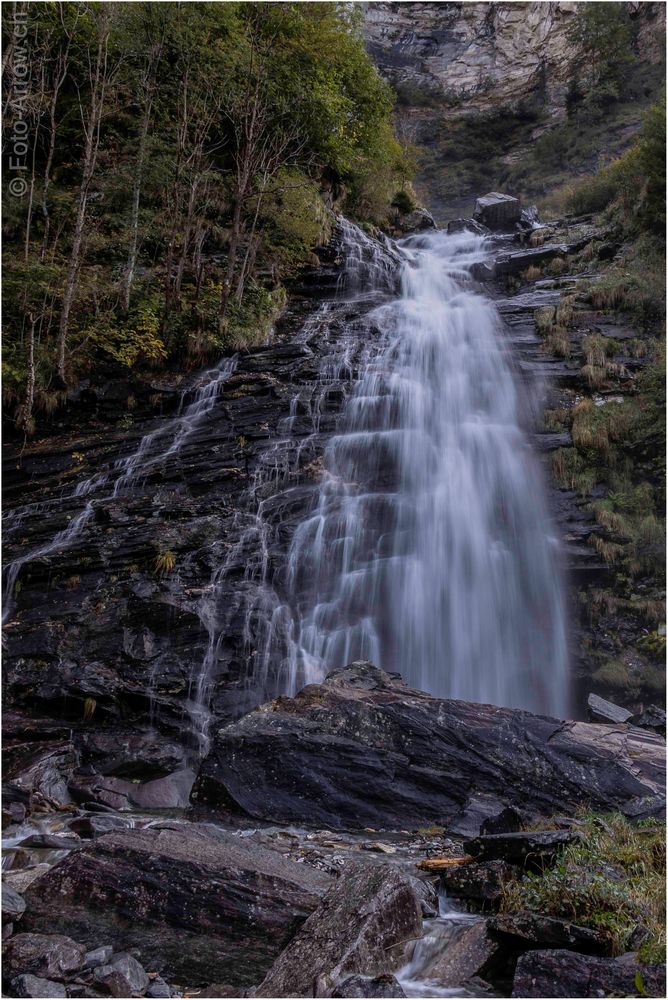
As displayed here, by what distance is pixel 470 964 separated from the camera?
3490mm

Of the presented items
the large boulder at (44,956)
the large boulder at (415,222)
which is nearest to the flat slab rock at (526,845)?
the large boulder at (44,956)

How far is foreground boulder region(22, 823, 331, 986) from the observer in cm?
384

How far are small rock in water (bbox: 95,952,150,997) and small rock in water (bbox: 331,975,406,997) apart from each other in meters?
1.16

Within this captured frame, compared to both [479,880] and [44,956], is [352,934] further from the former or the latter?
[44,956]

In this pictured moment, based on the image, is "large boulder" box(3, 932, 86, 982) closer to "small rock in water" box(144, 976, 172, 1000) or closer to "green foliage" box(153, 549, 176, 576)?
"small rock in water" box(144, 976, 172, 1000)

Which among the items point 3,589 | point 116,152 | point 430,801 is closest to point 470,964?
point 430,801

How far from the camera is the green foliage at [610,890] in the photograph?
3258mm

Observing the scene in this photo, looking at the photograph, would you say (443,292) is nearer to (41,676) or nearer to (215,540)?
(215,540)

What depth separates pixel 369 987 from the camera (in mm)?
3307

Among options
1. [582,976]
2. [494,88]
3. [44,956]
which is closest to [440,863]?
[582,976]

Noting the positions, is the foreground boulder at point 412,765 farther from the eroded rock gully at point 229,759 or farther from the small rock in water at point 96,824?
the small rock in water at point 96,824

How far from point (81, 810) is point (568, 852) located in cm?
493

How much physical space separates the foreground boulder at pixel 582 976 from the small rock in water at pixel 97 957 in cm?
239

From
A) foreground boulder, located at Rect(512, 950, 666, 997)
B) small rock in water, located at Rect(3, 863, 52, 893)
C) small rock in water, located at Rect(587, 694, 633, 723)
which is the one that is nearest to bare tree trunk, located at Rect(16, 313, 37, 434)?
small rock in water, located at Rect(3, 863, 52, 893)
